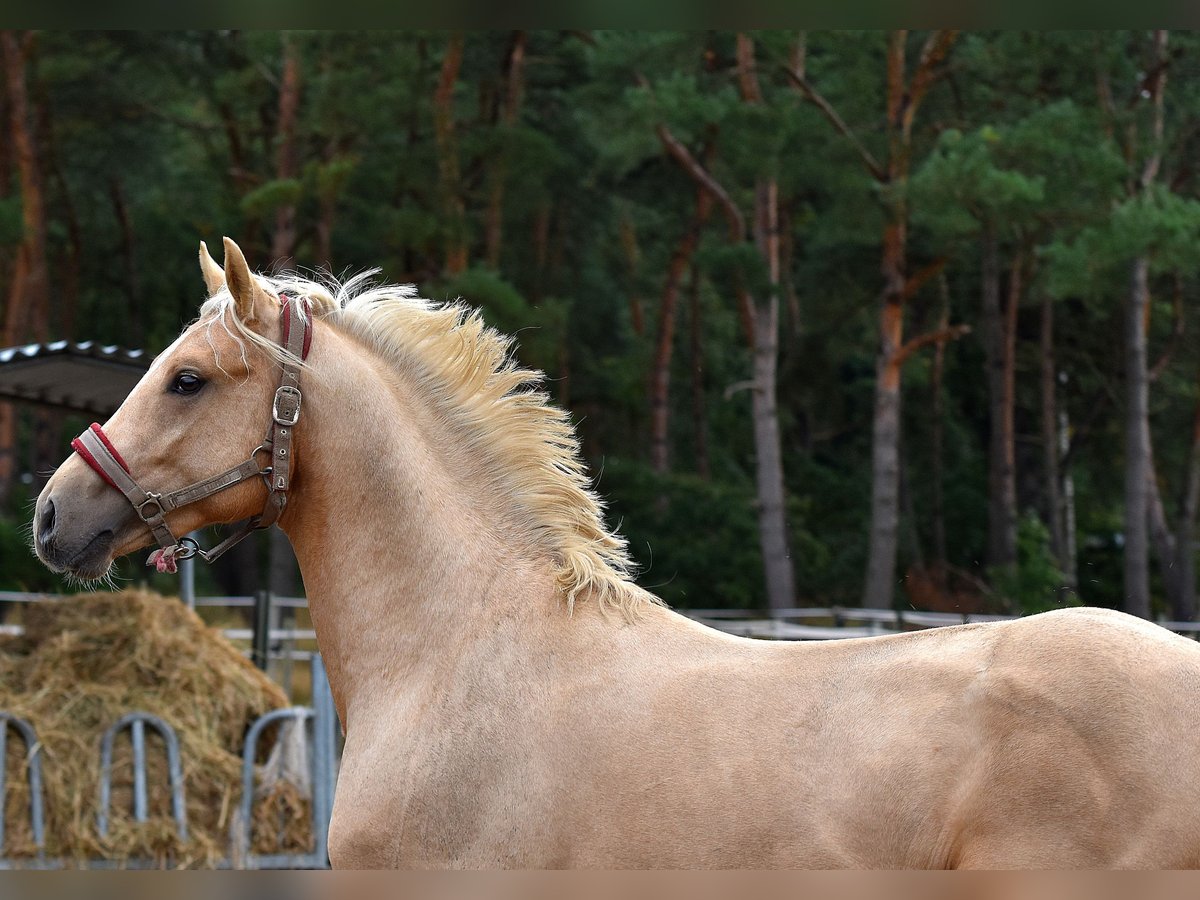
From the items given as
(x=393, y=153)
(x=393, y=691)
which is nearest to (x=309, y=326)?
(x=393, y=691)

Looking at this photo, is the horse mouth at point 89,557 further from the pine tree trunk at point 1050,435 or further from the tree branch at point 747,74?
the pine tree trunk at point 1050,435

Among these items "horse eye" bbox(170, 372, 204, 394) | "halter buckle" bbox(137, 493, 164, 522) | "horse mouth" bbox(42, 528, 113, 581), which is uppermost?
"horse eye" bbox(170, 372, 204, 394)

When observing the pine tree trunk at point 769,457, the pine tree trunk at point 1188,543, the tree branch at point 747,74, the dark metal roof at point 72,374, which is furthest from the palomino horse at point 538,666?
the pine tree trunk at point 1188,543

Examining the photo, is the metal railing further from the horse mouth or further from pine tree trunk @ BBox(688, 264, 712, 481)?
pine tree trunk @ BBox(688, 264, 712, 481)

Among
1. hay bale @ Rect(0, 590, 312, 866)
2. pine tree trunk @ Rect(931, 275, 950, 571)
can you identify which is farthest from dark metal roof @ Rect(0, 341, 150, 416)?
pine tree trunk @ Rect(931, 275, 950, 571)

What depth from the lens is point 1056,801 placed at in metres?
2.72

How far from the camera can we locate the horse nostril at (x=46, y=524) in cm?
352

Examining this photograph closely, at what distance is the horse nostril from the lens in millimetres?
3520

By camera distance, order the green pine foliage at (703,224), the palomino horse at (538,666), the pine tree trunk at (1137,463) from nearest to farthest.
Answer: the palomino horse at (538,666) → the pine tree trunk at (1137,463) → the green pine foliage at (703,224)

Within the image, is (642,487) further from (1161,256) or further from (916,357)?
(1161,256)

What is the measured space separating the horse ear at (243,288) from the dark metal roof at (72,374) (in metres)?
3.39

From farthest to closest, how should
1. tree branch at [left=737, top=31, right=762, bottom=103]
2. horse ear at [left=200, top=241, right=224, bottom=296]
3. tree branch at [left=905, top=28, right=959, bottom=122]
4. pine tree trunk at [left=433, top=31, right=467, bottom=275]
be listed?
pine tree trunk at [left=433, top=31, right=467, bottom=275] < tree branch at [left=737, top=31, right=762, bottom=103] < tree branch at [left=905, top=28, right=959, bottom=122] < horse ear at [left=200, top=241, right=224, bottom=296]

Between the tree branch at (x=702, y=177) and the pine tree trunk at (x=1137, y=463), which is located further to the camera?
the tree branch at (x=702, y=177)

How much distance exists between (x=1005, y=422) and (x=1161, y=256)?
8426 millimetres
